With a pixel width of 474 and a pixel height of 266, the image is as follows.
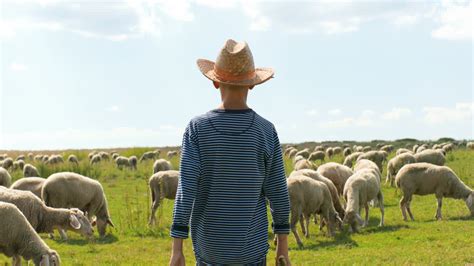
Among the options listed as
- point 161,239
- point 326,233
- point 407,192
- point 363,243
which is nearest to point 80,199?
point 161,239

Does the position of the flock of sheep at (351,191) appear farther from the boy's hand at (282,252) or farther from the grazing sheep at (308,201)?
the boy's hand at (282,252)

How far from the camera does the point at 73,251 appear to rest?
1291cm

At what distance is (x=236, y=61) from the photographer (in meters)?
3.84

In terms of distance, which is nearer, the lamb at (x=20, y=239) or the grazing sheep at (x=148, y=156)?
the lamb at (x=20, y=239)

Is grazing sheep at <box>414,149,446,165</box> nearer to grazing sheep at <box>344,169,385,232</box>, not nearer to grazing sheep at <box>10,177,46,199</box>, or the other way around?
grazing sheep at <box>344,169,385,232</box>

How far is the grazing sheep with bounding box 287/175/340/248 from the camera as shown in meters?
13.3

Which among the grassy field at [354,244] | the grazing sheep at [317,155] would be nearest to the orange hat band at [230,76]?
the grassy field at [354,244]

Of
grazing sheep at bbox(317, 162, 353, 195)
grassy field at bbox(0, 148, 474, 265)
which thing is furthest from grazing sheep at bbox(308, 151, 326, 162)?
grazing sheep at bbox(317, 162, 353, 195)

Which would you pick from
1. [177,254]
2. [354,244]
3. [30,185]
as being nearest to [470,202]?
[354,244]

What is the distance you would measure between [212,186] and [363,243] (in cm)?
1003

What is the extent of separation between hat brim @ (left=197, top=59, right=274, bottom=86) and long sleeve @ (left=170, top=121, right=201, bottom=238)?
42cm

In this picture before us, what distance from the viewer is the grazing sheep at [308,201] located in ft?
43.7

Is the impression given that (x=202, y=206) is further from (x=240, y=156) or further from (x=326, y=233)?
(x=326, y=233)

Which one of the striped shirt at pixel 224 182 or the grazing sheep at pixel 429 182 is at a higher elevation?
the striped shirt at pixel 224 182
